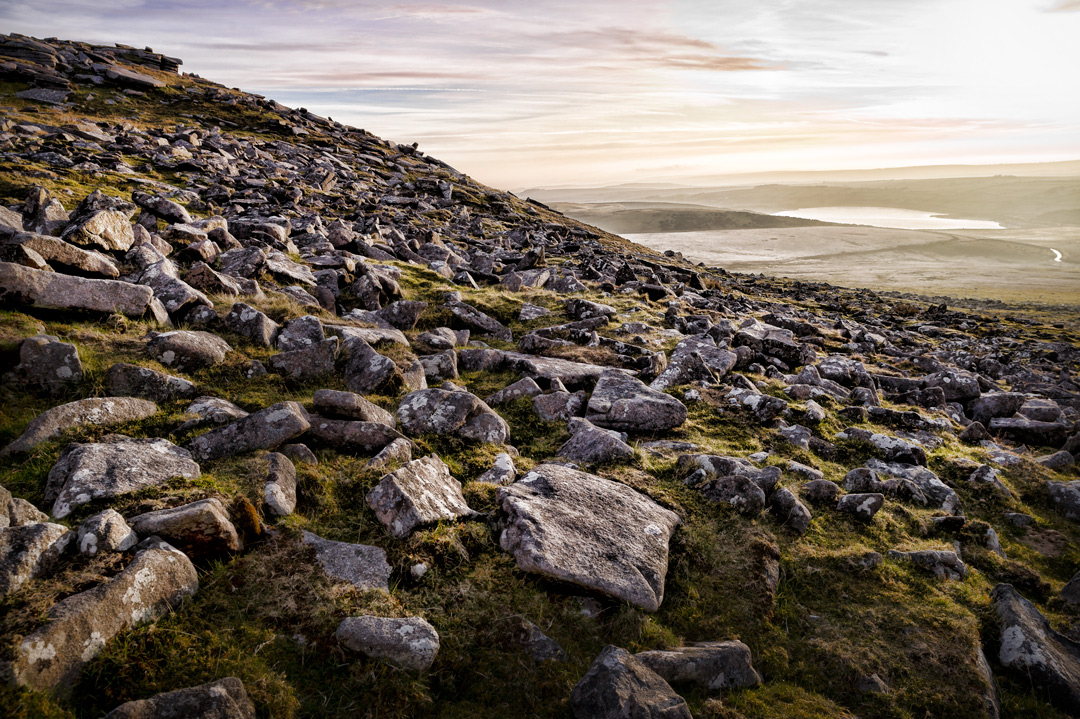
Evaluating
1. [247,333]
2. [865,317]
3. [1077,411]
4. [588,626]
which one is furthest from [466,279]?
[865,317]

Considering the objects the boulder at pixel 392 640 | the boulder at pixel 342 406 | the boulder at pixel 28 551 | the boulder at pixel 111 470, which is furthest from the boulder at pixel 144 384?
the boulder at pixel 392 640

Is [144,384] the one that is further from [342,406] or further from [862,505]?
[862,505]

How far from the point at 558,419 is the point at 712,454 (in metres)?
2.88

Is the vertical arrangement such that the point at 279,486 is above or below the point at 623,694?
above

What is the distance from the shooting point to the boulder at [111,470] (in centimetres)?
545

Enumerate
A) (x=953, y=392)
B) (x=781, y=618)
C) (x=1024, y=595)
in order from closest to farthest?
(x=781, y=618) < (x=1024, y=595) < (x=953, y=392)

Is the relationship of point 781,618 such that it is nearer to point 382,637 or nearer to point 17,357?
point 382,637

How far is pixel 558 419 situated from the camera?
33.3 feet

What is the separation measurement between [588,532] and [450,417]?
10.5 ft

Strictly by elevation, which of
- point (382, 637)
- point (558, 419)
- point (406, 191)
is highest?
point (406, 191)

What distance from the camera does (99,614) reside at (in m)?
4.28

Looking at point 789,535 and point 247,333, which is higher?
point 247,333

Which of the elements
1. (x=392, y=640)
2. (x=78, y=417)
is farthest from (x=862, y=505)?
(x=78, y=417)

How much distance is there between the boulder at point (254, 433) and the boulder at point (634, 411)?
205 inches
